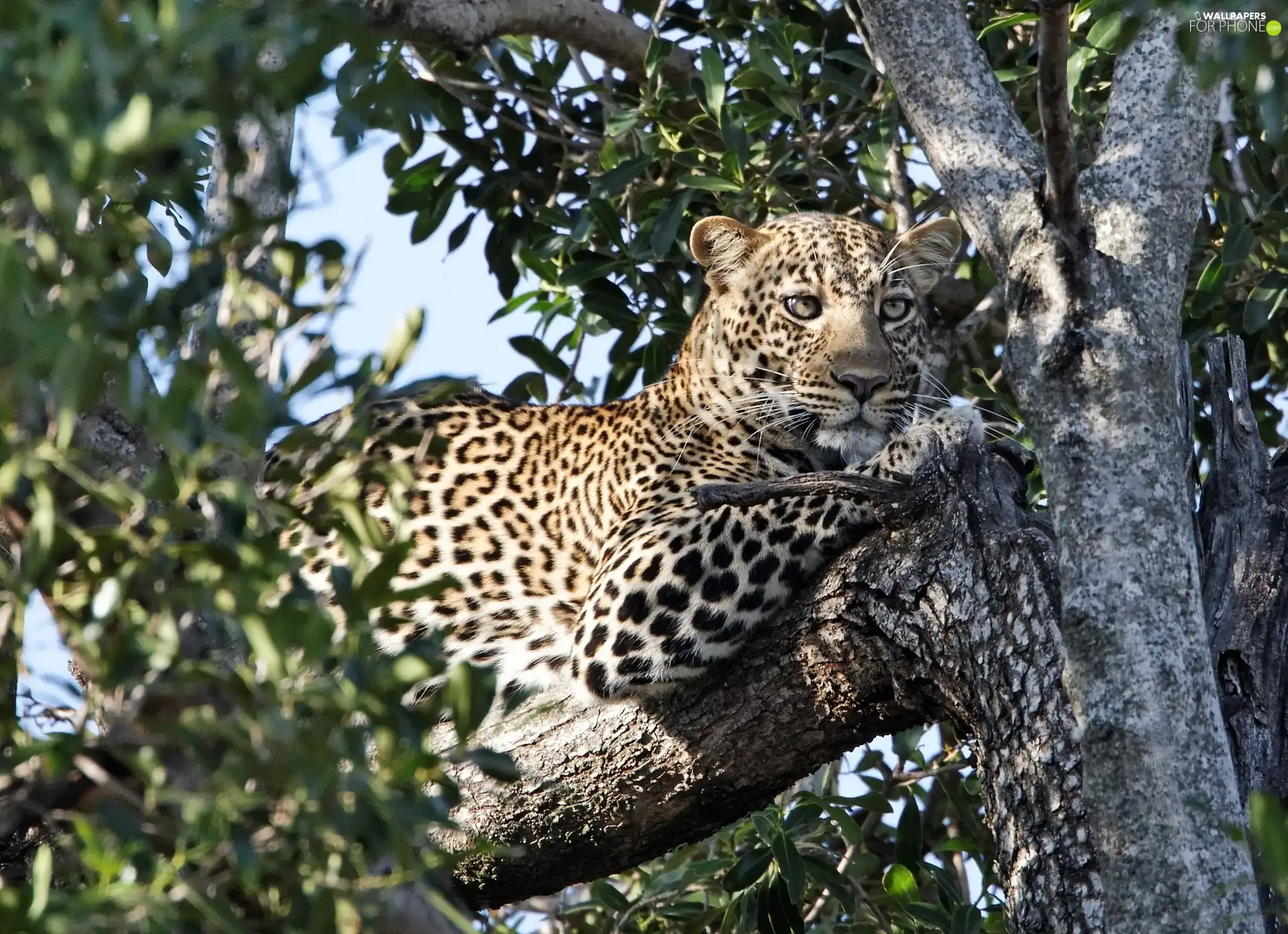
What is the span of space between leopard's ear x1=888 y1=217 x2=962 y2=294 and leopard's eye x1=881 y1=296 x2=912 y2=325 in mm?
90

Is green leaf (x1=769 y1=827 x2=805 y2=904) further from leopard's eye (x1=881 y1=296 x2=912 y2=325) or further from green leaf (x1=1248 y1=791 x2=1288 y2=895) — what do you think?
green leaf (x1=1248 y1=791 x2=1288 y2=895)

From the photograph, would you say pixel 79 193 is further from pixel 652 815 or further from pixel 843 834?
pixel 843 834

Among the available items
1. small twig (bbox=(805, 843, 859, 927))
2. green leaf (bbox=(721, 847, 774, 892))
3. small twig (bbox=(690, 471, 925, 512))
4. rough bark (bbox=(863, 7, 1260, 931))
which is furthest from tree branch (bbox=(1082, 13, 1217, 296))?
small twig (bbox=(805, 843, 859, 927))

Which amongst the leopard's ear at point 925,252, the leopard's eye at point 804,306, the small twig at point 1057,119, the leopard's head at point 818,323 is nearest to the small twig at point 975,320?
the leopard's head at point 818,323

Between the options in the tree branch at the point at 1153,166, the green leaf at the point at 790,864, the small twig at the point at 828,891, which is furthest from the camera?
the small twig at the point at 828,891

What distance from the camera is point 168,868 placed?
210 cm

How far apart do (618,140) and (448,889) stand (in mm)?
4758

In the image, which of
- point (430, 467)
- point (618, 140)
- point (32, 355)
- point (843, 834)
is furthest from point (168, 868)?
point (618, 140)

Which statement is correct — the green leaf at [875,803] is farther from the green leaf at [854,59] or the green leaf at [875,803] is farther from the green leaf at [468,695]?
the green leaf at [468,695]

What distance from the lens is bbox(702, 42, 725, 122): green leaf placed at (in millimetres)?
6211

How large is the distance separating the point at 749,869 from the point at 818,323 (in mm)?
1953

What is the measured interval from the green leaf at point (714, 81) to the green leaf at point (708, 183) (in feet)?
0.72

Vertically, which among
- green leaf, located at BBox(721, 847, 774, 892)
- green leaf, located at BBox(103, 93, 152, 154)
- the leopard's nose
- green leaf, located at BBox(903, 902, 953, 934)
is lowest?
green leaf, located at BBox(903, 902, 953, 934)

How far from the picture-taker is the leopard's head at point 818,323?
603 centimetres
